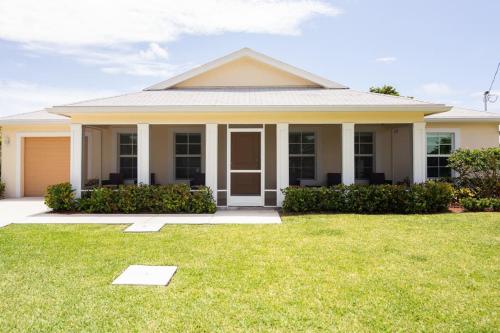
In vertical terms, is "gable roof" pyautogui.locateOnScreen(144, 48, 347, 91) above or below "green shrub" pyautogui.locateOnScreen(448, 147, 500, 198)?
above

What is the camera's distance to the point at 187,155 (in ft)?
47.1

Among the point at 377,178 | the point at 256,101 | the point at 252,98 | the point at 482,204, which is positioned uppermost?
the point at 252,98

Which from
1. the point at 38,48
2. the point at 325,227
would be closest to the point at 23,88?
the point at 38,48

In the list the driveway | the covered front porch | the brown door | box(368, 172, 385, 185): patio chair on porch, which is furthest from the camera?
the covered front porch

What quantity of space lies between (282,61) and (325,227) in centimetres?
805

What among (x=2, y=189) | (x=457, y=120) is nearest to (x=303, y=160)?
(x=457, y=120)

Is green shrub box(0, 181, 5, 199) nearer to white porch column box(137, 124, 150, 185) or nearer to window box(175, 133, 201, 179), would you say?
window box(175, 133, 201, 179)

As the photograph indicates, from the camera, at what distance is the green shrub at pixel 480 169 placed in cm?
1098

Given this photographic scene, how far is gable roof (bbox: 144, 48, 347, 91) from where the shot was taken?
1395 cm

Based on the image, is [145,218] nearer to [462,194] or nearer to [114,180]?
[114,180]

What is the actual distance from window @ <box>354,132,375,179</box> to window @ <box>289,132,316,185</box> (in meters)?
1.75

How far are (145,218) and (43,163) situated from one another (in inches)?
318

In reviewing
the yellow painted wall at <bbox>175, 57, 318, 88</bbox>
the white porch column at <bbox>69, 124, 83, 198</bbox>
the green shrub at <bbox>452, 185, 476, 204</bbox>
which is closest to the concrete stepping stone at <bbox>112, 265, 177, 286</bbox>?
the white porch column at <bbox>69, 124, 83, 198</bbox>

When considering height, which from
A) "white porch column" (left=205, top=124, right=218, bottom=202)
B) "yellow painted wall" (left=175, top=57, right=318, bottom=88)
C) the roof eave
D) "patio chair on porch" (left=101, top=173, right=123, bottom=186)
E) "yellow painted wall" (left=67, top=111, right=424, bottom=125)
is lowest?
"patio chair on porch" (left=101, top=173, right=123, bottom=186)
